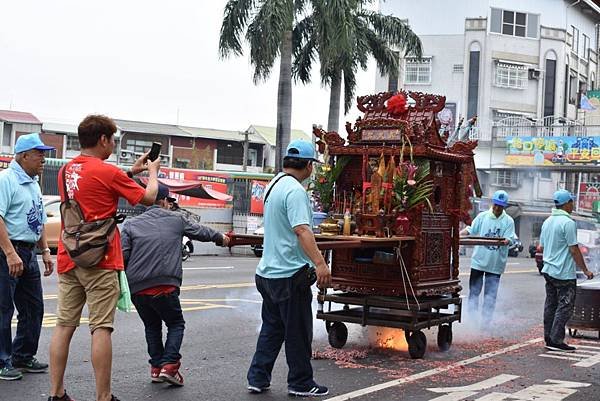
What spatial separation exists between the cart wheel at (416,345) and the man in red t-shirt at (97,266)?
3.66 m

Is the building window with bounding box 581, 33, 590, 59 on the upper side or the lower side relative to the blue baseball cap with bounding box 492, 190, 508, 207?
upper

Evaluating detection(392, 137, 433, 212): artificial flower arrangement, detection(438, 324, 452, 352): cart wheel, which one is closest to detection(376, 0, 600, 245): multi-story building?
detection(438, 324, 452, 352): cart wheel

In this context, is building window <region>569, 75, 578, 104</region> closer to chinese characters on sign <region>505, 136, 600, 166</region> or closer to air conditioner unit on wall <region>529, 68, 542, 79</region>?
air conditioner unit on wall <region>529, 68, 542, 79</region>

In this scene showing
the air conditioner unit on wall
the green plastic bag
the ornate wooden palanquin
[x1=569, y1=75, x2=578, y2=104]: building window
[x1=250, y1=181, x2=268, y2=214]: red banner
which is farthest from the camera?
[x1=569, y1=75, x2=578, y2=104]: building window

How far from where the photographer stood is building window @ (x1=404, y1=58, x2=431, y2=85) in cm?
4709

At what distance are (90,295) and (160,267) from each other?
116cm

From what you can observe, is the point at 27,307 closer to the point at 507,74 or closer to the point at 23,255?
the point at 23,255

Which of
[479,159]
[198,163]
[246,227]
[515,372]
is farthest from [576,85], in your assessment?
[515,372]

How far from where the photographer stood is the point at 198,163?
55.3 meters

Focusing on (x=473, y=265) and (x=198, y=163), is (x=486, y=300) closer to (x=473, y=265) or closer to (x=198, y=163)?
(x=473, y=265)

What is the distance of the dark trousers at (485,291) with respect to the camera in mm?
11086

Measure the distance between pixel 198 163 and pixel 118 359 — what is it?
157 feet

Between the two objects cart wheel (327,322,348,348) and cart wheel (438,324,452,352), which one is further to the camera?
cart wheel (438,324,452,352)

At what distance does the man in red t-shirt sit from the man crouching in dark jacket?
985 mm
